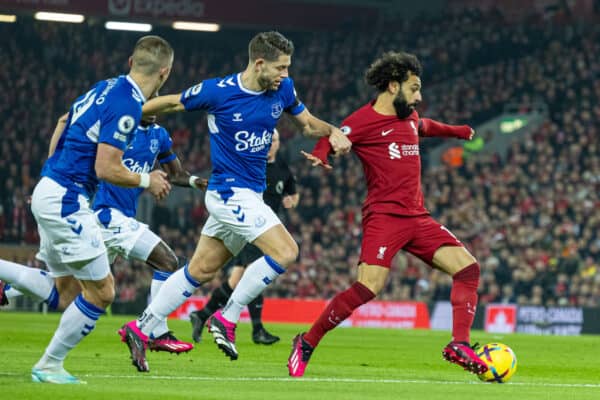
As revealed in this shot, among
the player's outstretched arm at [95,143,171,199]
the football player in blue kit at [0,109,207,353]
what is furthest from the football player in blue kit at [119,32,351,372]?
the player's outstretched arm at [95,143,171,199]

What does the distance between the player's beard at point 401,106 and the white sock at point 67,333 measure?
3064 mm

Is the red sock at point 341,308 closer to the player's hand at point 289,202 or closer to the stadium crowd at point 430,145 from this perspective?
the player's hand at point 289,202

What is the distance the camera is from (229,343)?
1006cm

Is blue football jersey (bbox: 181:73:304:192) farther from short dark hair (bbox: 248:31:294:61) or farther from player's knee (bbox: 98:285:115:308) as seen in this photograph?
player's knee (bbox: 98:285:115:308)

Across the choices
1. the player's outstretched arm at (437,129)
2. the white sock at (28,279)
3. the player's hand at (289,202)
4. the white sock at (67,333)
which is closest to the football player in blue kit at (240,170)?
the white sock at (28,279)

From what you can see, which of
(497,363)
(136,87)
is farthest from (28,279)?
(497,363)

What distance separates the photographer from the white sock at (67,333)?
27.4 feet

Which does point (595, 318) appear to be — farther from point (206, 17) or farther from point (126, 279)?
point (206, 17)

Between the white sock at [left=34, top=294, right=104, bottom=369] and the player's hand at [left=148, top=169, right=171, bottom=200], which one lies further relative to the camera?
the player's hand at [left=148, top=169, right=171, bottom=200]

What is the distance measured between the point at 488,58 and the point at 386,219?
27649 mm

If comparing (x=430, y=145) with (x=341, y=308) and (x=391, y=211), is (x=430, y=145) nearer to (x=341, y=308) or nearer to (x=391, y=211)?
(x=391, y=211)

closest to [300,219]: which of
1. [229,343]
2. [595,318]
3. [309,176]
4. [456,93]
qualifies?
[309,176]

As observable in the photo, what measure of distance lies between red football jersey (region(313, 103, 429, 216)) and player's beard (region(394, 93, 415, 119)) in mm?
53

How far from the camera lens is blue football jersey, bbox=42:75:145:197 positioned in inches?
327
